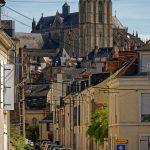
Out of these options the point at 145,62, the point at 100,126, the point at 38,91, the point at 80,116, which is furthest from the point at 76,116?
the point at 38,91

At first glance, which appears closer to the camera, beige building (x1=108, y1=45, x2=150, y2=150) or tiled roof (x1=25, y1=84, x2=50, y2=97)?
beige building (x1=108, y1=45, x2=150, y2=150)

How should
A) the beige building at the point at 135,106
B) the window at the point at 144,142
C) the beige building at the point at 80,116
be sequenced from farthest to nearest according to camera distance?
the beige building at the point at 80,116
the beige building at the point at 135,106
the window at the point at 144,142

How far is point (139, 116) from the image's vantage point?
4250 centimetres

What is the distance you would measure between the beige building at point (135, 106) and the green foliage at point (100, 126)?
8829 millimetres

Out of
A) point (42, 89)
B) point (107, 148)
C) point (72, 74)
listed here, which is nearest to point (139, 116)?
point (107, 148)

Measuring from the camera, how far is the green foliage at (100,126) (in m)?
52.2

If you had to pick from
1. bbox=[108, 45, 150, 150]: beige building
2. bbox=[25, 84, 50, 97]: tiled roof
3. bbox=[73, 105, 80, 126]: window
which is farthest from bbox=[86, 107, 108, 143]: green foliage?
bbox=[25, 84, 50, 97]: tiled roof

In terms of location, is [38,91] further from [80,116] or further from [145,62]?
[145,62]

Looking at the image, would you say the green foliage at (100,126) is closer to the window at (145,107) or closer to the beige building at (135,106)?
the beige building at (135,106)

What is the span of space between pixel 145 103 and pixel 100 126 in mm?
10991

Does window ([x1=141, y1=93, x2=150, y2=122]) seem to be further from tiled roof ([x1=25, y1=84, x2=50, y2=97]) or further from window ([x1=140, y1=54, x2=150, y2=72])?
tiled roof ([x1=25, y1=84, x2=50, y2=97])

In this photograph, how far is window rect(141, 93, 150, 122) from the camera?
42312 millimetres

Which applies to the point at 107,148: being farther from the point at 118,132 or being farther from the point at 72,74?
the point at 72,74

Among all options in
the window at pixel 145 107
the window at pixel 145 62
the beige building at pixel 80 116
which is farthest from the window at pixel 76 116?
the window at pixel 145 107
